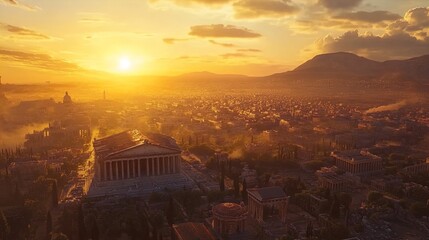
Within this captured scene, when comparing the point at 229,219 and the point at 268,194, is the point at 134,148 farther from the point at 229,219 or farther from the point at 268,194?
the point at 229,219

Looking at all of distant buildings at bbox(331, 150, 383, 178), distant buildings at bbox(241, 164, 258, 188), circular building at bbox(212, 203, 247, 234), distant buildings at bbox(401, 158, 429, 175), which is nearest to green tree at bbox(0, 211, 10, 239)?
circular building at bbox(212, 203, 247, 234)

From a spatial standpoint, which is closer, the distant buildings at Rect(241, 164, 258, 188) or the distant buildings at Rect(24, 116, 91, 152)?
the distant buildings at Rect(241, 164, 258, 188)

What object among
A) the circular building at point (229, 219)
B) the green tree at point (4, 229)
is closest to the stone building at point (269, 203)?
the circular building at point (229, 219)

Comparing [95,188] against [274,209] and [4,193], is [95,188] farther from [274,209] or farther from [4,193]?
[274,209]

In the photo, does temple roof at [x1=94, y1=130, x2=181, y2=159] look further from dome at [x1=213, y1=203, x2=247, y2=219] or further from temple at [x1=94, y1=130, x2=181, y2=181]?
dome at [x1=213, y1=203, x2=247, y2=219]

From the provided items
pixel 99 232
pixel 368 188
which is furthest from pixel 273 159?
pixel 99 232

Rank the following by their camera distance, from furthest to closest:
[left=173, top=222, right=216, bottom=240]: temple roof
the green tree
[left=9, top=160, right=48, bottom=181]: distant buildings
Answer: [left=9, top=160, right=48, bottom=181]: distant buildings < the green tree < [left=173, top=222, right=216, bottom=240]: temple roof

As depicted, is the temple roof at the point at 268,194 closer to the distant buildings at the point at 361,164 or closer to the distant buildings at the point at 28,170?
the distant buildings at the point at 361,164
